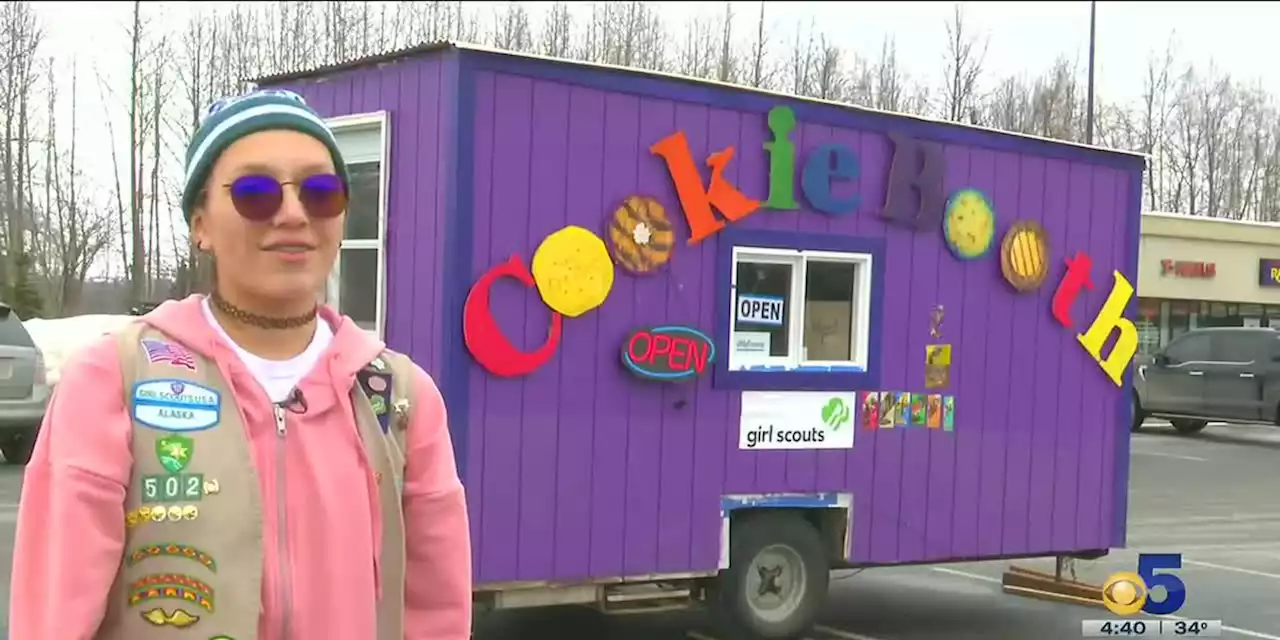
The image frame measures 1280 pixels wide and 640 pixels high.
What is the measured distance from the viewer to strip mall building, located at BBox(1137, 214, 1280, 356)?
3238cm

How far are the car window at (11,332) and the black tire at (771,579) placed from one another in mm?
10270

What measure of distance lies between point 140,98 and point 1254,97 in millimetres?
35568

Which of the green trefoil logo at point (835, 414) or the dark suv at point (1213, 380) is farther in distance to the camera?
the dark suv at point (1213, 380)

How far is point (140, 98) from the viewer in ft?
93.3

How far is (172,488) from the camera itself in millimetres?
2037

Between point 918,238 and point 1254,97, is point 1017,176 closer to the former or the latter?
point 918,238

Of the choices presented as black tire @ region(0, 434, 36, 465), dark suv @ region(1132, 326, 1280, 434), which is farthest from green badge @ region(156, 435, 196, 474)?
dark suv @ region(1132, 326, 1280, 434)

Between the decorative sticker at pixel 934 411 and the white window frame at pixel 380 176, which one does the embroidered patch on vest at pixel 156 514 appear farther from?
the decorative sticker at pixel 934 411

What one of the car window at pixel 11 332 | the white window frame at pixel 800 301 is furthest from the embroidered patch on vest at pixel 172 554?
the car window at pixel 11 332

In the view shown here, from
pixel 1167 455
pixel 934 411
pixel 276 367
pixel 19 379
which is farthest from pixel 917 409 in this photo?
pixel 1167 455

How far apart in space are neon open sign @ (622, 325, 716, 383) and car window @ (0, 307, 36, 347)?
10301mm

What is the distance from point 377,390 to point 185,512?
1.25ft

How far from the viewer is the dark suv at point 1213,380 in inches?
814

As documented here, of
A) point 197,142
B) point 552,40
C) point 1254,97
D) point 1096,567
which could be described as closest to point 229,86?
point 552,40
